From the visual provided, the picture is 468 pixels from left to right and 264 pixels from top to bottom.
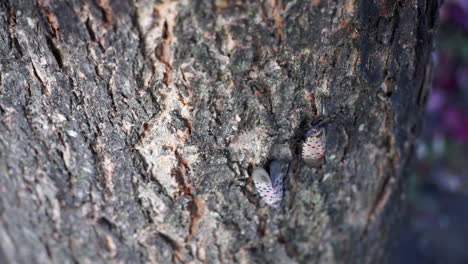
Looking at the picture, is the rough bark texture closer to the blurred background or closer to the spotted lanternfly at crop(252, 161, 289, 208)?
the spotted lanternfly at crop(252, 161, 289, 208)

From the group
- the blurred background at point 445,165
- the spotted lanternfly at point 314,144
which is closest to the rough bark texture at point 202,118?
the spotted lanternfly at point 314,144

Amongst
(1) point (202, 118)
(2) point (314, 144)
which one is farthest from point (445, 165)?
(1) point (202, 118)

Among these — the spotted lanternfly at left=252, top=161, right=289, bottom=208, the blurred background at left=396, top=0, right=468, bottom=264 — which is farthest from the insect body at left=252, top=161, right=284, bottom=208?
the blurred background at left=396, top=0, right=468, bottom=264

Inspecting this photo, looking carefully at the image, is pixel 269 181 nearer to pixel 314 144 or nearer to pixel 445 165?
pixel 314 144

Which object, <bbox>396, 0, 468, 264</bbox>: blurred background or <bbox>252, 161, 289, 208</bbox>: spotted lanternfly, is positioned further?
<bbox>396, 0, 468, 264</bbox>: blurred background

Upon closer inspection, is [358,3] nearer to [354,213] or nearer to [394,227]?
[354,213]

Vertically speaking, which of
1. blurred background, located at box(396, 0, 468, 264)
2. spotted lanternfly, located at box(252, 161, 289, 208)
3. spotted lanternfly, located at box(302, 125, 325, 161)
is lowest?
spotted lanternfly, located at box(252, 161, 289, 208)

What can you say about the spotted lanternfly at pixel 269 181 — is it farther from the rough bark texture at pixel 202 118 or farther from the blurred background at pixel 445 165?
the blurred background at pixel 445 165

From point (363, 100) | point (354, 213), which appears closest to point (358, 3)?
point (363, 100)
